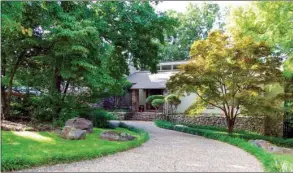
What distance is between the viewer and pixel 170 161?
8.39 meters

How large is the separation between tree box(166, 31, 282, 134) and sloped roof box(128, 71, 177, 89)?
1063cm

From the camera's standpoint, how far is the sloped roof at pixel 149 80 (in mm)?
26317

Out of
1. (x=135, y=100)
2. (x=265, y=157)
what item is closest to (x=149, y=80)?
(x=135, y=100)

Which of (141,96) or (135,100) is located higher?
(141,96)

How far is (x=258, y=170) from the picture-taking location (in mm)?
7625

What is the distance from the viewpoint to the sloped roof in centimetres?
2632

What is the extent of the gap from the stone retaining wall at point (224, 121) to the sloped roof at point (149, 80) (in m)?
4.15

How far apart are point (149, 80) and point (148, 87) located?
5.13 feet

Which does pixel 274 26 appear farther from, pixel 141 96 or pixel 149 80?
pixel 141 96

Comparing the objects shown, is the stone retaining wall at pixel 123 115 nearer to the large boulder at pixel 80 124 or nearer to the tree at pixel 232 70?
the tree at pixel 232 70

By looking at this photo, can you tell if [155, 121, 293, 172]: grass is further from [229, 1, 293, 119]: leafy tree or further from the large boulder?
the large boulder

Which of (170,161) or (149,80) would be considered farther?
(149,80)

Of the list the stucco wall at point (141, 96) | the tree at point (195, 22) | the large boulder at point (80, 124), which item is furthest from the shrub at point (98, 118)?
the tree at point (195, 22)

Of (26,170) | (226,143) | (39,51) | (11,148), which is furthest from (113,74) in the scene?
(26,170)
